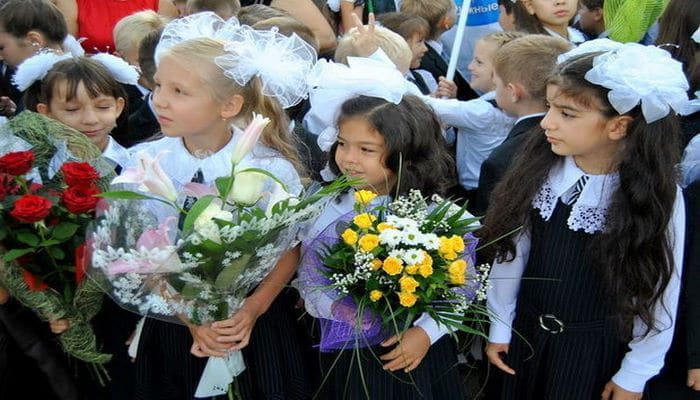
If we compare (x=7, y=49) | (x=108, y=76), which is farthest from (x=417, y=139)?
(x=7, y=49)

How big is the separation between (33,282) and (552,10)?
10.6 feet

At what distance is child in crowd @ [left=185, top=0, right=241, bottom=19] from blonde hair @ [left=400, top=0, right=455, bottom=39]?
1102 mm

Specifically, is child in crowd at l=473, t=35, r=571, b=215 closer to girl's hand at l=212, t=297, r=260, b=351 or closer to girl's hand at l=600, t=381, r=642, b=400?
girl's hand at l=600, t=381, r=642, b=400

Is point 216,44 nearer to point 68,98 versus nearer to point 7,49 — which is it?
point 68,98

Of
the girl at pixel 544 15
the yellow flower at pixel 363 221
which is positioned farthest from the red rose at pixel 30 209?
the girl at pixel 544 15

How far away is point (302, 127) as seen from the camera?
3436 millimetres

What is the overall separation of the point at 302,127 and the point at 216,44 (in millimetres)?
897

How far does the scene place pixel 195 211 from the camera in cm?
200

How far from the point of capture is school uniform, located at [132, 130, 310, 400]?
8.49 feet

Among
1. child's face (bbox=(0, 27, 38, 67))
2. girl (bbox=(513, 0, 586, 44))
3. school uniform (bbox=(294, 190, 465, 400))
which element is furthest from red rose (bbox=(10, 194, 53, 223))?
girl (bbox=(513, 0, 586, 44))

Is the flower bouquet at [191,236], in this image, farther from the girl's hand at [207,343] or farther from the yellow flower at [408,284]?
the yellow flower at [408,284]

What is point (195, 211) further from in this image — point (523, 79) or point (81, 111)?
point (523, 79)

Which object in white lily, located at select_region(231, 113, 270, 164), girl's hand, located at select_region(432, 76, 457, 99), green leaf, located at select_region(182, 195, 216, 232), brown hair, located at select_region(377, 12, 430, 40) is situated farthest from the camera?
brown hair, located at select_region(377, 12, 430, 40)

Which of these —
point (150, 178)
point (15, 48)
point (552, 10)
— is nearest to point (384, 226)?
point (150, 178)
